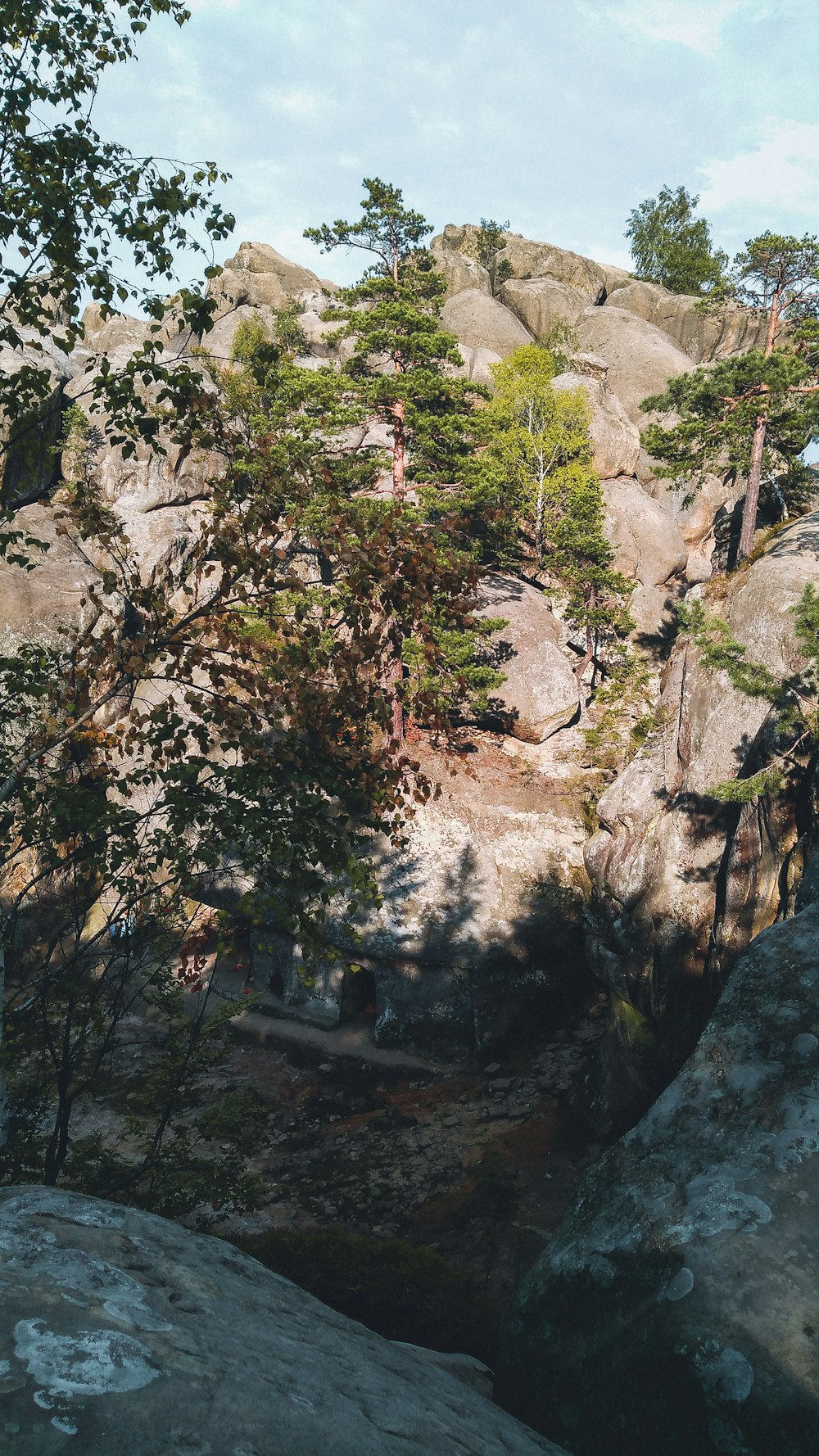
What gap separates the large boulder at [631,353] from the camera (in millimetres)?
49531

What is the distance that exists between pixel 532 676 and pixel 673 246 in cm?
5456

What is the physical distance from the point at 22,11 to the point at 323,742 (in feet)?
16.9

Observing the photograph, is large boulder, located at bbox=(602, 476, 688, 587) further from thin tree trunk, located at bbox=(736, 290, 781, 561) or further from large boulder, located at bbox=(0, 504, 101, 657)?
large boulder, located at bbox=(0, 504, 101, 657)

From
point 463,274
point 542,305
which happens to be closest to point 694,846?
point 542,305

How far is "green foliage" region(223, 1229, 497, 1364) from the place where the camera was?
7.57 metres

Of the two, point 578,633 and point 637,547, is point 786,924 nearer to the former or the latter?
point 578,633

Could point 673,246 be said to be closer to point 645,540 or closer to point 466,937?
point 645,540

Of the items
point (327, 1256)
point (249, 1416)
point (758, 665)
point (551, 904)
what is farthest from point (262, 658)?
point (551, 904)

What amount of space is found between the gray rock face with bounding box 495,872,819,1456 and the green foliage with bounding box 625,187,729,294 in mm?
68196

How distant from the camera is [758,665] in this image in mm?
11305

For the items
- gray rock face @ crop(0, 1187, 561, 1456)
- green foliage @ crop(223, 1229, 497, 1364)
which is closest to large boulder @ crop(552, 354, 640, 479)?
green foliage @ crop(223, 1229, 497, 1364)

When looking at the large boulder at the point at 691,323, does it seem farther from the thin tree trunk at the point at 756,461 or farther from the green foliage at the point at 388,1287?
the green foliage at the point at 388,1287

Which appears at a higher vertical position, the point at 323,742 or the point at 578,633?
the point at 578,633

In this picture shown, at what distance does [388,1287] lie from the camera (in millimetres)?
7902
